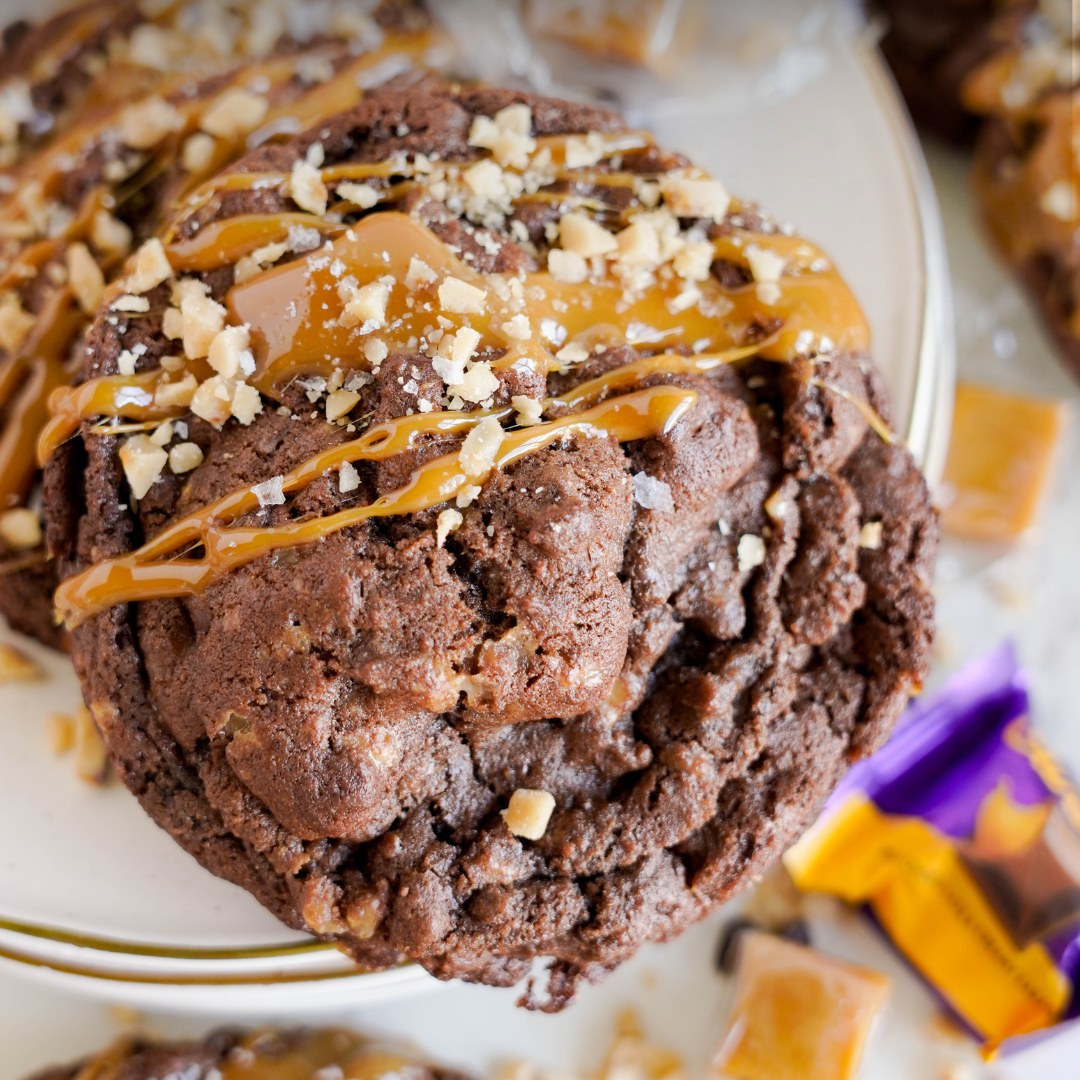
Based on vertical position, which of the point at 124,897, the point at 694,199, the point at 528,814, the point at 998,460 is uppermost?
the point at 694,199

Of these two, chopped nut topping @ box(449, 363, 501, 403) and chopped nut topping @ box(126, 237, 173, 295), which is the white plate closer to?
chopped nut topping @ box(126, 237, 173, 295)

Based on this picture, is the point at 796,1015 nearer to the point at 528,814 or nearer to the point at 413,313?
the point at 528,814

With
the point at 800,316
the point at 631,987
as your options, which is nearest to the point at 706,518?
the point at 800,316

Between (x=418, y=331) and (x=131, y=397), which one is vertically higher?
(x=418, y=331)

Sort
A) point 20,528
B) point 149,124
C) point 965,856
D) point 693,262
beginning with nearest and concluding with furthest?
point 693,262
point 20,528
point 149,124
point 965,856

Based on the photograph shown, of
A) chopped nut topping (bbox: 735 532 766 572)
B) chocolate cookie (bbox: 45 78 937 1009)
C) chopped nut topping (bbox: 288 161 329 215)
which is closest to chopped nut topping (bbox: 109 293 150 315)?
chocolate cookie (bbox: 45 78 937 1009)

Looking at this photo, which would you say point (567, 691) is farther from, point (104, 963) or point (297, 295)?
point (104, 963)

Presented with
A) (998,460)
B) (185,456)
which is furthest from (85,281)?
(998,460)
